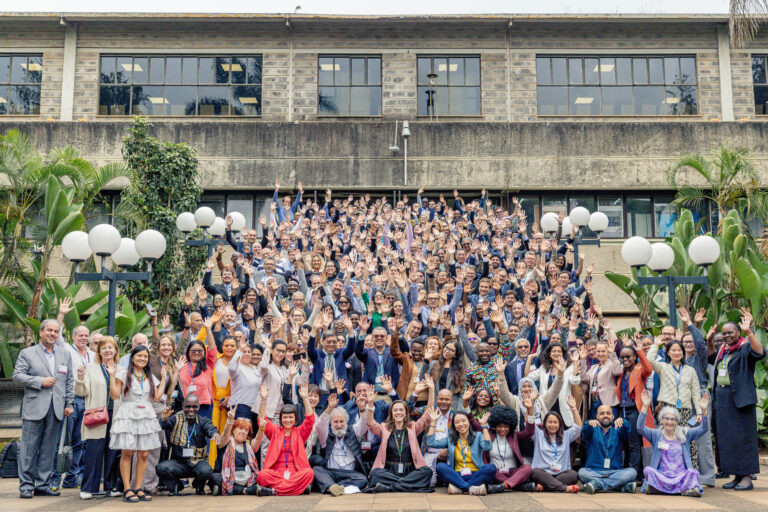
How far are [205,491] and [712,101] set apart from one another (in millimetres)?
18860

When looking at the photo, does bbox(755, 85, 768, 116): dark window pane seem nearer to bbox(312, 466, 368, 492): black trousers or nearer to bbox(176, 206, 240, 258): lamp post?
bbox(176, 206, 240, 258): lamp post

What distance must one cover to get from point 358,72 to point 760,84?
11748 mm

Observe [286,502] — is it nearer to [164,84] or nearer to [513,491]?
[513,491]

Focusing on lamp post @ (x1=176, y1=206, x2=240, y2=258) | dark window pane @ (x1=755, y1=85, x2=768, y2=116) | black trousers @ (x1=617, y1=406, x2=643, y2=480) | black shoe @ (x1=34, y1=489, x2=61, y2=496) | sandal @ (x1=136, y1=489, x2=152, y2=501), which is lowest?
black shoe @ (x1=34, y1=489, x2=61, y2=496)

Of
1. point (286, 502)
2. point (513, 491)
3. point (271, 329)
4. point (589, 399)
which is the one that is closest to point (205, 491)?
point (286, 502)

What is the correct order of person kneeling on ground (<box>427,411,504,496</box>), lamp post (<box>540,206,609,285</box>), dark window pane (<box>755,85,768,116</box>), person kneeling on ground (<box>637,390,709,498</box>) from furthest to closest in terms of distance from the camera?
dark window pane (<box>755,85,768,116</box>) → lamp post (<box>540,206,609,285</box>) → person kneeling on ground (<box>427,411,504,496</box>) → person kneeling on ground (<box>637,390,709,498</box>)

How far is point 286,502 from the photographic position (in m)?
8.34

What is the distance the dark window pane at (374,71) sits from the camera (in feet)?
73.5

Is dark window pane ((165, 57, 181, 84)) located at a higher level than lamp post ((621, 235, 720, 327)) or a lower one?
higher

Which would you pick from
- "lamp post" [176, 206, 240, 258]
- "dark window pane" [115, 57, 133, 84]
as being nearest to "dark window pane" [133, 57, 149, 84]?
"dark window pane" [115, 57, 133, 84]

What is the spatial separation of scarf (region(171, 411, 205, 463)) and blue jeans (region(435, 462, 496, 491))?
294cm

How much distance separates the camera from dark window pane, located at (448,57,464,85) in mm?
22406

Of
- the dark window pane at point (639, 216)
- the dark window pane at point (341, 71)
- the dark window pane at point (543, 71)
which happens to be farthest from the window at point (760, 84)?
the dark window pane at point (341, 71)

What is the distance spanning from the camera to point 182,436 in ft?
29.7
